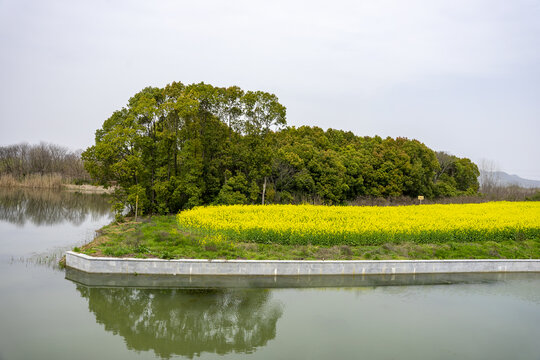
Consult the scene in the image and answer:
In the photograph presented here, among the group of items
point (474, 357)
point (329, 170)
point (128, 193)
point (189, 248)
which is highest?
point (329, 170)

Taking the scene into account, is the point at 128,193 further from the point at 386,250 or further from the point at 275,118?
the point at 386,250

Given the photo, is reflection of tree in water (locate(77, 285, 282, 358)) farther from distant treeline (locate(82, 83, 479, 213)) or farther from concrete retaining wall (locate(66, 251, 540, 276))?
distant treeline (locate(82, 83, 479, 213))

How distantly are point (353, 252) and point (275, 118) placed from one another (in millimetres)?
13641

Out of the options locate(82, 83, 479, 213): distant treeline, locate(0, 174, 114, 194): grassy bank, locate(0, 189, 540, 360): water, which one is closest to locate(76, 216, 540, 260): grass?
locate(0, 189, 540, 360): water

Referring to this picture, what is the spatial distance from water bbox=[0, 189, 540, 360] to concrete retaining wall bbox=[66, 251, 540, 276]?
10.9 inches

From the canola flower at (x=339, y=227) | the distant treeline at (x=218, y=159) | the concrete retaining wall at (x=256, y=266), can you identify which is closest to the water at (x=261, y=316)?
the concrete retaining wall at (x=256, y=266)

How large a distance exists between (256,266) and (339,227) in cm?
491

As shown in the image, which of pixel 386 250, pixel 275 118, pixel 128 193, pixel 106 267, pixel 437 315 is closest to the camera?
pixel 437 315

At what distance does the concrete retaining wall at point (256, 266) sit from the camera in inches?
421

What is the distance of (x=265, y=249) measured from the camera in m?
12.6

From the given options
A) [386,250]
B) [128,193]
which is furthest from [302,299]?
[128,193]

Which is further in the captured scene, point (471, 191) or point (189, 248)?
point (471, 191)

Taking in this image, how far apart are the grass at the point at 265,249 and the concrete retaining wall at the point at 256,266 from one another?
0.49 meters

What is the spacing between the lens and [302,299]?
9766 millimetres
